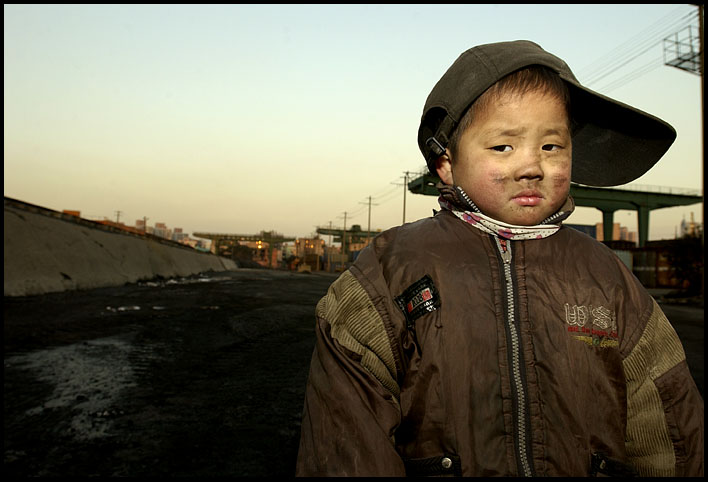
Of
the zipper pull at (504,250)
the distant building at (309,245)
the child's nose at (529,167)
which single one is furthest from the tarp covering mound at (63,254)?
the distant building at (309,245)

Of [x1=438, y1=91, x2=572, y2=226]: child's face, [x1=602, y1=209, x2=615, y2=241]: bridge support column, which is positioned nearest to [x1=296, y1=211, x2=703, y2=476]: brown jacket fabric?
[x1=438, y1=91, x2=572, y2=226]: child's face

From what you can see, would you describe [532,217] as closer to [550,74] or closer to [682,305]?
[550,74]

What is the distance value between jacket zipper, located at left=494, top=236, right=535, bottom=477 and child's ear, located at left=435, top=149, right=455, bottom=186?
1.47ft

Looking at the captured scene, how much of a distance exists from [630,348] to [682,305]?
17216mm

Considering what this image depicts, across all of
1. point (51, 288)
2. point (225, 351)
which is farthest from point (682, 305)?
point (51, 288)

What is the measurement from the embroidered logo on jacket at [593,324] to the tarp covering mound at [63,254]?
13.1m

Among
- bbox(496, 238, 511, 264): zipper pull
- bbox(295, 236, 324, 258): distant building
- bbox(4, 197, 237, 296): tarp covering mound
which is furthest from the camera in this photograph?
bbox(295, 236, 324, 258): distant building

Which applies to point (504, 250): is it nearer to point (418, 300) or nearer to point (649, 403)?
point (418, 300)

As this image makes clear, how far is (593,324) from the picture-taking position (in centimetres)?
127

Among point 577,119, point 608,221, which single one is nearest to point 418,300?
point 577,119

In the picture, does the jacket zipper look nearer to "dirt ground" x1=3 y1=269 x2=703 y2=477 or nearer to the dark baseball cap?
the dark baseball cap

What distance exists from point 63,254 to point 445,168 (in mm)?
16164

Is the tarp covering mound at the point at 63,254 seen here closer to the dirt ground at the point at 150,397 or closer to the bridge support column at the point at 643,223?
the dirt ground at the point at 150,397

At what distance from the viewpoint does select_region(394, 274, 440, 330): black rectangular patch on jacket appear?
1254mm
